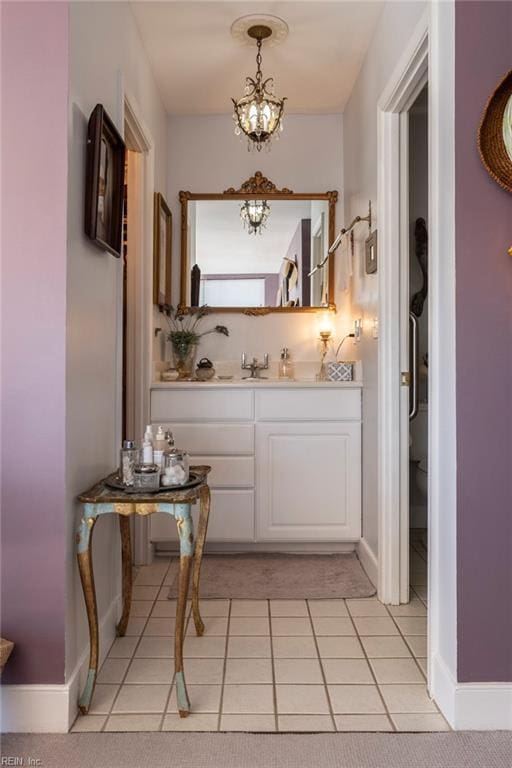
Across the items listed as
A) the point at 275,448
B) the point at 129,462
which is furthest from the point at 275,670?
the point at 275,448

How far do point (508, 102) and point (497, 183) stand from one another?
21cm

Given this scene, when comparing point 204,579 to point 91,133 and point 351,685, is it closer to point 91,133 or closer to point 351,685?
point 351,685

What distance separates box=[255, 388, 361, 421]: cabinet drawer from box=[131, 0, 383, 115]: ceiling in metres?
1.72

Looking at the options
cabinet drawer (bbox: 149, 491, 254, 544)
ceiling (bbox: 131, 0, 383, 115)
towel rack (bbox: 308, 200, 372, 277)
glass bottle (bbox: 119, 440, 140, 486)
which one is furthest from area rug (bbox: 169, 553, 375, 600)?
ceiling (bbox: 131, 0, 383, 115)

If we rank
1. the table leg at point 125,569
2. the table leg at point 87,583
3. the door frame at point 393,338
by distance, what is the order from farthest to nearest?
the door frame at point 393,338 → the table leg at point 125,569 → the table leg at point 87,583

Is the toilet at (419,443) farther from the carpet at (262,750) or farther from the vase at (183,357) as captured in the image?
the carpet at (262,750)

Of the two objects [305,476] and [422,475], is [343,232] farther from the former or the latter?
[422,475]

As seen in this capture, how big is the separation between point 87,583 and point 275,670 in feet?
2.41

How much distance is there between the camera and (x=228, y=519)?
327 cm

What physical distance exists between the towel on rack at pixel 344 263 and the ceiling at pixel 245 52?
881mm

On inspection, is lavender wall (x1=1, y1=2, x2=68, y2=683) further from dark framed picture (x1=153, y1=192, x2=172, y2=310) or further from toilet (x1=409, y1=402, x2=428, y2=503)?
toilet (x1=409, y1=402, x2=428, y2=503)

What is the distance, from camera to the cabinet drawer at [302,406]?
327cm

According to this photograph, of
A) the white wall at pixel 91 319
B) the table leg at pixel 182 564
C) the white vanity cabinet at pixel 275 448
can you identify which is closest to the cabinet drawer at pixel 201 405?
the white vanity cabinet at pixel 275 448

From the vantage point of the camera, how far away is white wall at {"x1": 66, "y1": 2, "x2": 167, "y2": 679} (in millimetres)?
1835
